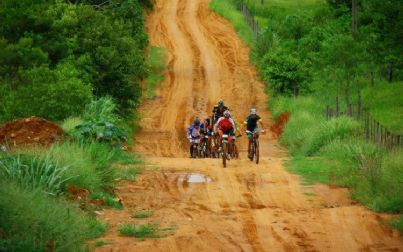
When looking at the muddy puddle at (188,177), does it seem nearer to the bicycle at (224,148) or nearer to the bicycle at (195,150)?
the bicycle at (224,148)

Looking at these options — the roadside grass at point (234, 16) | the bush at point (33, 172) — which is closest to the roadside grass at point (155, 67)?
the roadside grass at point (234, 16)

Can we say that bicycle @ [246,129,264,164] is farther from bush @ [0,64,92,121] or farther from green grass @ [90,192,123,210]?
green grass @ [90,192,123,210]

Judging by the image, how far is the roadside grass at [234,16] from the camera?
195 ft

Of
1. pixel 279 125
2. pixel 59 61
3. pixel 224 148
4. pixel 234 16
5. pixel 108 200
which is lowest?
pixel 279 125

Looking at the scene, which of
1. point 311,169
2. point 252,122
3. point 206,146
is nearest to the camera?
point 311,169

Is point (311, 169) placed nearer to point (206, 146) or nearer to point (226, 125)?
point (226, 125)

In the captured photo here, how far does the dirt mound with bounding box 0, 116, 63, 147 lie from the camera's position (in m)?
20.6

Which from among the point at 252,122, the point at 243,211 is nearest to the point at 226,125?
the point at 252,122

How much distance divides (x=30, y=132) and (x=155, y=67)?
105 feet

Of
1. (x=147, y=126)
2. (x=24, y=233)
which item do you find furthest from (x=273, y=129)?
(x=24, y=233)

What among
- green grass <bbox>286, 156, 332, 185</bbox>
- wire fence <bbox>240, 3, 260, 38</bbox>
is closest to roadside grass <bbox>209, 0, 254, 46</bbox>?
wire fence <bbox>240, 3, 260, 38</bbox>

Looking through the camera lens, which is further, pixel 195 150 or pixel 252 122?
pixel 195 150

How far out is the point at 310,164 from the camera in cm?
2291

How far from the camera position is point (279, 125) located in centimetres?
3994
